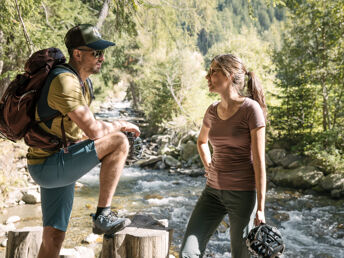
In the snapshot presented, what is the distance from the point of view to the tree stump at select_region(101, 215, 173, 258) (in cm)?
236

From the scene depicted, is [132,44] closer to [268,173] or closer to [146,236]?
[268,173]

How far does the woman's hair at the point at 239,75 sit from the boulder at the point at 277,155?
8651mm

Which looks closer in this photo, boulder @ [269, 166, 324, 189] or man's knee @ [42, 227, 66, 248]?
man's knee @ [42, 227, 66, 248]

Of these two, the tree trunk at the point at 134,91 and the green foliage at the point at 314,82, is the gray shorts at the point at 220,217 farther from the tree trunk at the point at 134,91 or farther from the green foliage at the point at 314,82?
the tree trunk at the point at 134,91

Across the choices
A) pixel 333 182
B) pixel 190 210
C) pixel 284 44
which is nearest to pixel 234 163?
pixel 190 210

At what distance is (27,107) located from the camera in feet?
6.19

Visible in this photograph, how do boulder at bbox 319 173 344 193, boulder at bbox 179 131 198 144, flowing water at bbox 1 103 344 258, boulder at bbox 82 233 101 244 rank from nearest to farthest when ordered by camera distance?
boulder at bbox 82 233 101 244 < flowing water at bbox 1 103 344 258 < boulder at bbox 319 173 344 193 < boulder at bbox 179 131 198 144

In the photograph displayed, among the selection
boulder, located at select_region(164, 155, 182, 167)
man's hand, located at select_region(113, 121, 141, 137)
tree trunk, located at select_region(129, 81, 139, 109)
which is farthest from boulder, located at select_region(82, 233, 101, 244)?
tree trunk, located at select_region(129, 81, 139, 109)

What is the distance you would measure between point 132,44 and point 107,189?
21.3 metres

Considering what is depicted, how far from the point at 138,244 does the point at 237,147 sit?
39.9 inches

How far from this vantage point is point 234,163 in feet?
7.57

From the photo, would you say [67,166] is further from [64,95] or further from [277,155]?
[277,155]

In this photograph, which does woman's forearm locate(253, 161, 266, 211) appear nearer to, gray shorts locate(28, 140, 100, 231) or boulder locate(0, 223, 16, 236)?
gray shorts locate(28, 140, 100, 231)

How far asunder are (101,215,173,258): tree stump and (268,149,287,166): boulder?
347 inches
